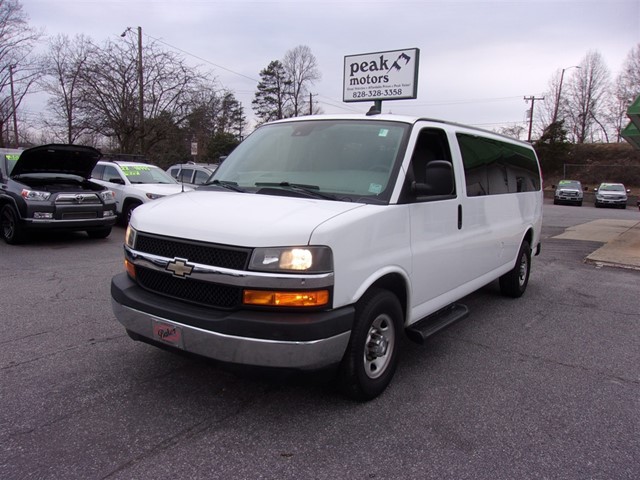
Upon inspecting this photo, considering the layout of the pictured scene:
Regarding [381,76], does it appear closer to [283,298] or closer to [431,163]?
[431,163]

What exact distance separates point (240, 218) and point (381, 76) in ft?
53.6

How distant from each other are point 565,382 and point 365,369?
71.9 inches

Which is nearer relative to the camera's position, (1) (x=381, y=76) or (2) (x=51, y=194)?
(2) (x=51, y=194)

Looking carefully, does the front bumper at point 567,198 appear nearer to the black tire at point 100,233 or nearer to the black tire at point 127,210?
the black tire at point 127,210

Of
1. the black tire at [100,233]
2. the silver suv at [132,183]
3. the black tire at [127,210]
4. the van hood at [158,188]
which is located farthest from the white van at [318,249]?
the black tire at [127,210]

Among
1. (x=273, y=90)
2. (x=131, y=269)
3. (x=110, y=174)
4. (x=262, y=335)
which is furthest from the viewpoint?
(x=273, y=90)

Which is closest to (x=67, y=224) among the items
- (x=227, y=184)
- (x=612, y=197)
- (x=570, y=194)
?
(x=227, y=184)

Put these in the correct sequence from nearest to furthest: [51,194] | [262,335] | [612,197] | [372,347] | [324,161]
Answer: [262,335] → [372,347] → [324,161] → [51,194] → [612,197]

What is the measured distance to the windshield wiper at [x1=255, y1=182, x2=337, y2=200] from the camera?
11.3ft

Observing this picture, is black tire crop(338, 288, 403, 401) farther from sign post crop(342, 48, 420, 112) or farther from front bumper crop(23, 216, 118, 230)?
sign post crop(342, 48, 420, 112)

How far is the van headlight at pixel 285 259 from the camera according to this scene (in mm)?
2791

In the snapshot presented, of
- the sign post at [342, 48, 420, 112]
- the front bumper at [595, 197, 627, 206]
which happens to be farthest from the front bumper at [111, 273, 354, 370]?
the front bumper at [595, 197, 627, 206]

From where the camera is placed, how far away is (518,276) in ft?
21.0

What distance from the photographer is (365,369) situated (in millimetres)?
3301
